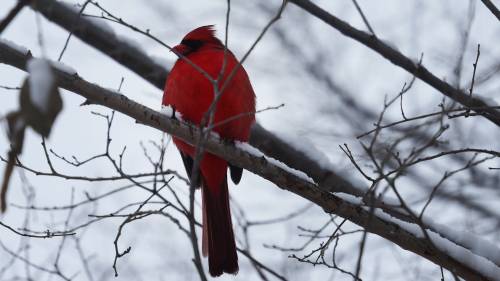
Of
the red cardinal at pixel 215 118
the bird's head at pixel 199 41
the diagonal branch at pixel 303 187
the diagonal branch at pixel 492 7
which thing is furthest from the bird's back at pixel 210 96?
the diagonal branch at pixel 492 7

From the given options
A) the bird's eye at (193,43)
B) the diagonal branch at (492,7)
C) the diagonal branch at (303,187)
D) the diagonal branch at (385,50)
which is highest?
the bird's eye at (193,43)

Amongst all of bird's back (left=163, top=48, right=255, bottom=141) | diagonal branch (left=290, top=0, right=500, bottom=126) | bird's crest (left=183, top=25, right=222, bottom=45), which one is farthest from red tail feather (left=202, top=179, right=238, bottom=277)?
diagonal branch (left=290, top=0, right=500, bottom=126)

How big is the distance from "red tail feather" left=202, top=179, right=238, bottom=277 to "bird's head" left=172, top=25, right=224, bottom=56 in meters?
0.98

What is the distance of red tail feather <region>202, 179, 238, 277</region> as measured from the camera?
145 inches

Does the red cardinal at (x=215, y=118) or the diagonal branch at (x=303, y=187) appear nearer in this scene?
the diagonal branch at (x=303, y=187)

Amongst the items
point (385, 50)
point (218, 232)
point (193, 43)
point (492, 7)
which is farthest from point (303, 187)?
point (193, 43)

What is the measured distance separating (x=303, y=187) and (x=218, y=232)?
1.00m

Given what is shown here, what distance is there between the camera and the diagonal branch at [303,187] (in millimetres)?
2613

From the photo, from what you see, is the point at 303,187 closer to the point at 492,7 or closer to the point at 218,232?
the point at 218,232

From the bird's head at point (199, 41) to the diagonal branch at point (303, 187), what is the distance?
1386mm

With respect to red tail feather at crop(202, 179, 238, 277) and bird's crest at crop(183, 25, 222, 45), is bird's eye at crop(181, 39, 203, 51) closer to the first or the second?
bird's crest at crop(183, 25, 222, 45)

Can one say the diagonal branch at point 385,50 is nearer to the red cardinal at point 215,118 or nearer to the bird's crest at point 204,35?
the red cardinal at point 215,118

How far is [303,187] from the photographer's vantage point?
9.80 feet

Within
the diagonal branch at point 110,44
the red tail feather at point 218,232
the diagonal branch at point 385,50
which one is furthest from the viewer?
the diagonal branch at point 110,44
